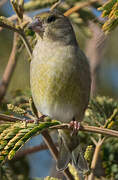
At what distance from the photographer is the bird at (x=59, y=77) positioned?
8.75ft

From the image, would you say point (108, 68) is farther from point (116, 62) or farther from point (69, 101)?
point (69, 101)

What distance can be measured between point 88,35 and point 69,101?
577 millimetres

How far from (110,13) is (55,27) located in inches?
54.6

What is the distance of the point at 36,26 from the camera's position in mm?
2635

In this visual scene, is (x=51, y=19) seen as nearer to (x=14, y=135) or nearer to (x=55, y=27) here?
(x=55, y=27)

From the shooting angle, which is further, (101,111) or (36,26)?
(36,26)

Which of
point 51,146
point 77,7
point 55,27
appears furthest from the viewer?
point 55,27

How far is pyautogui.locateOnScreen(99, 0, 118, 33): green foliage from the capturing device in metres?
1.64

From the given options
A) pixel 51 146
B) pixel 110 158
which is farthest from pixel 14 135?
pixel 110 158

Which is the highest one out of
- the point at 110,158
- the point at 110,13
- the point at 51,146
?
the point at 110,13

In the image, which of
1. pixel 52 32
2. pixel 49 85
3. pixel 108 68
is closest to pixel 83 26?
pixel 52 32

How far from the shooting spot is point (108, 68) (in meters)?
4.75

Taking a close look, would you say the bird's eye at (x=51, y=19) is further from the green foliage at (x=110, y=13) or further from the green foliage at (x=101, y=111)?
the green foliage at (x=110, y=13)

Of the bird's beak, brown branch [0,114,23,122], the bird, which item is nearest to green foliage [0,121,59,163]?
brown branch [0,114,23,122]
